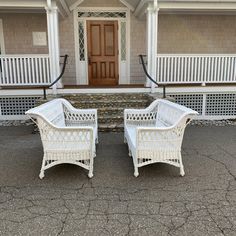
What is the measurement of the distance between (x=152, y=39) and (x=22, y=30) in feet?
14.6

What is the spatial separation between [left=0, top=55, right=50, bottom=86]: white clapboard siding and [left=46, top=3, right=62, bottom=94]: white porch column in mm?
197

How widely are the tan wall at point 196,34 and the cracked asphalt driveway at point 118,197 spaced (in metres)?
5.27

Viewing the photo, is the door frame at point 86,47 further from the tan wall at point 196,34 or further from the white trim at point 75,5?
the tan wall at point 196,34

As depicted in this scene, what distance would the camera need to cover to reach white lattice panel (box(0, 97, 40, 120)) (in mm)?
7031

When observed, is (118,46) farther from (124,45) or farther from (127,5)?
(127,5)

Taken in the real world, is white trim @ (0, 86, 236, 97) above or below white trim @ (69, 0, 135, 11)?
below

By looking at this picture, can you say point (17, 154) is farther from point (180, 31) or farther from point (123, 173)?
point (180, 31)

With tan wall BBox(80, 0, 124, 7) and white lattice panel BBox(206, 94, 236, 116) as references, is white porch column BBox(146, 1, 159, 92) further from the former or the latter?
tan wall BBox(80, 0, 124, 7)

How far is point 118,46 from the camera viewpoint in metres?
8.59

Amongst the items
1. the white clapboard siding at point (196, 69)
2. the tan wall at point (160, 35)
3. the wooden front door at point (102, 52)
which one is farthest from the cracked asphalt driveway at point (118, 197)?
the tan wall at point (160, 35)

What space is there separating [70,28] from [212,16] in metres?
4.91

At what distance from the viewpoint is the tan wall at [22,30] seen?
8125mm

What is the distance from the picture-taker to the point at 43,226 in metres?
2.38

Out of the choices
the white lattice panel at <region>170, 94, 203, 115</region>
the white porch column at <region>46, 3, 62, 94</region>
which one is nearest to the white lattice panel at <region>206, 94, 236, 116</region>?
the white lattice panel at <region>170, 94, 203, 115</region>
